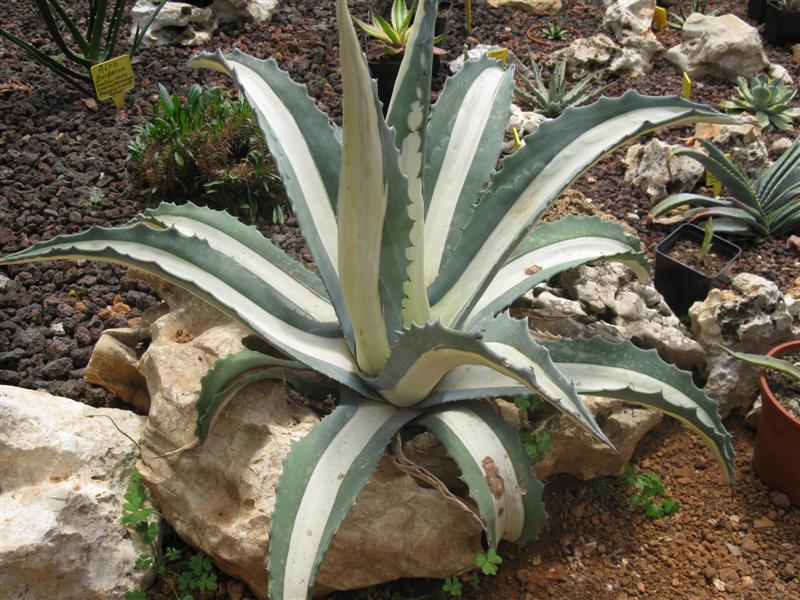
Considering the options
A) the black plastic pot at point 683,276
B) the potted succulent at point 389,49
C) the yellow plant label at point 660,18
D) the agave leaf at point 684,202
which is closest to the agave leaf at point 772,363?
the black plastic pot at point 683,276

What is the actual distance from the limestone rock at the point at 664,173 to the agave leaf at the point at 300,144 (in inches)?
69.9

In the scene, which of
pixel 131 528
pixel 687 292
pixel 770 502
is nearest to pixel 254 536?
pixel 131 528

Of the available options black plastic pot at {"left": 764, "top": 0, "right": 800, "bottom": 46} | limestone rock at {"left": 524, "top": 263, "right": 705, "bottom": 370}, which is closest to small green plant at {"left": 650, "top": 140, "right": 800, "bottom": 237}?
limestone rock at {"left": 524, "top": 263, "right": 705, "bottom": 370}

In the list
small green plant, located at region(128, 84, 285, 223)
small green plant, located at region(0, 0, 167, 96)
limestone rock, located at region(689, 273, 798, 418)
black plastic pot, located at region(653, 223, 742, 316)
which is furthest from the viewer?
small green plant, located at region(0, 0, 167, 96)

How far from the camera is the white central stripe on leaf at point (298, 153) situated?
1.87 m

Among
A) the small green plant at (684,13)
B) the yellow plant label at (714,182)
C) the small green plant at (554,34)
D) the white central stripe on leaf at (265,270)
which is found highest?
the small green plant at (684,13)

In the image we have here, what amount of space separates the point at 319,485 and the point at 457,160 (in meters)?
0.94

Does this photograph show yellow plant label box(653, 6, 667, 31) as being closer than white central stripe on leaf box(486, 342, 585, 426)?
No

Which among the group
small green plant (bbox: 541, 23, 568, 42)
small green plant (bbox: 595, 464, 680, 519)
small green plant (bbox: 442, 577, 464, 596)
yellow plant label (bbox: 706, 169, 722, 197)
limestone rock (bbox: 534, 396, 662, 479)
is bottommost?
small green plant (bbox: 442, 577, 464, 596)

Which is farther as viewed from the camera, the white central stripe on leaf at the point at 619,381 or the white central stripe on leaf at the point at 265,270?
the white central stripe on leaf at the point at 265,270

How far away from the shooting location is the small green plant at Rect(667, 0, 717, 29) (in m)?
4.75

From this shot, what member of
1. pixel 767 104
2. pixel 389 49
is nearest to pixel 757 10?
pixel 767 104

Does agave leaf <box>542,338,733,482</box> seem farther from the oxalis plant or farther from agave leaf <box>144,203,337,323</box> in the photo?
agave leaf <box>144,203,337,323</box>

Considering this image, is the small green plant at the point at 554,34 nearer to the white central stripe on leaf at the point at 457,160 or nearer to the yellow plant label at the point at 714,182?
the yellow plant label at the point at 714,182
